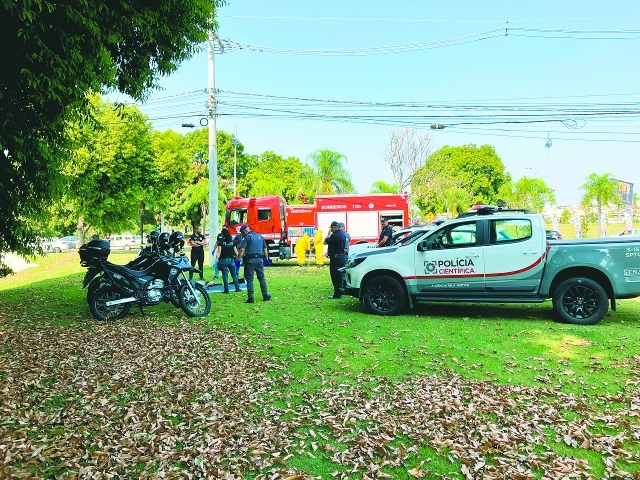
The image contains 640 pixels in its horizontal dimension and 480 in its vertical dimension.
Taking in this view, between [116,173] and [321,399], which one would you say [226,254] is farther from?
[116,173]

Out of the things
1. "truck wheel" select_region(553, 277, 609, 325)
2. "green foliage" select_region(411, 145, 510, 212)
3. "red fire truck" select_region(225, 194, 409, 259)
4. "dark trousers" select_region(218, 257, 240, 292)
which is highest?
"green foliage" select_region(411, 145, 510, 212)

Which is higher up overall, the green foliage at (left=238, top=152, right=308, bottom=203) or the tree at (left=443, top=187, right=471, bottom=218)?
the green foliage at (left=238, top=152, right=308, bottom=203)

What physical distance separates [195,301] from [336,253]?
3.66m

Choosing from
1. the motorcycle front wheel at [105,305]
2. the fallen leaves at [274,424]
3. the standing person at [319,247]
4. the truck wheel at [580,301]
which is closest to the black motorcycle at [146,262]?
the motorcycle front wheel at [105,305]

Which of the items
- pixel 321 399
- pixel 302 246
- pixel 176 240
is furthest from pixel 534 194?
pixel 321 399

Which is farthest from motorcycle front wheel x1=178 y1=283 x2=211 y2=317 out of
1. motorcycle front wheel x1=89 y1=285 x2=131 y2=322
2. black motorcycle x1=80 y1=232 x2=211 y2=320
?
motorcycle front wheel x1=89 y1=285 x2=131 y2=322

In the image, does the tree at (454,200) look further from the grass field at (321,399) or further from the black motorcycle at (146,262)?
the grass field at (321,399)

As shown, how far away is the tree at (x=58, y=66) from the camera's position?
496cm

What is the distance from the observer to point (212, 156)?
19.6 m

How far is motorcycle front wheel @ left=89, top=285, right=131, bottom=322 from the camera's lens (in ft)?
29.6

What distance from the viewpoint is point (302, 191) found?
4231 cm

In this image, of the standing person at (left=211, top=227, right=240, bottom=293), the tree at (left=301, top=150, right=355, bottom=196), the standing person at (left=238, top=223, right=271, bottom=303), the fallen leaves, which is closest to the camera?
the fallen leaves

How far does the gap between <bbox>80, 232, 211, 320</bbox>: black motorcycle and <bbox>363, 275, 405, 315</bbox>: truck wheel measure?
3282 mm

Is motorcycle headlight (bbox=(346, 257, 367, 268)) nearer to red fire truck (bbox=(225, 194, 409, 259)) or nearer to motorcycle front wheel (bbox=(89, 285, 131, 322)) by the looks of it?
motorcycle front wheel (bbox=(89, 285, 131, 322))
